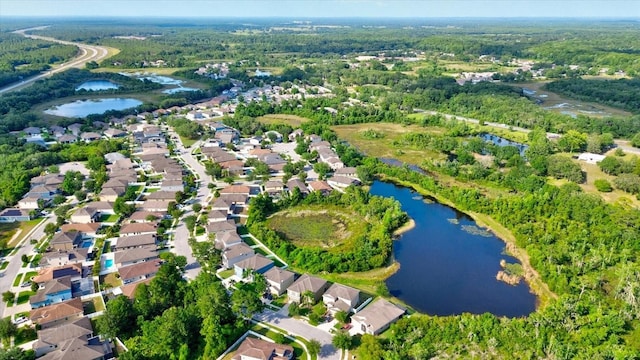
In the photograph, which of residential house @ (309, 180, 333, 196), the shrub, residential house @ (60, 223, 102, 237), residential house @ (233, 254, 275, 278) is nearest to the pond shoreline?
residential house @ (309, 180, 333, 196)

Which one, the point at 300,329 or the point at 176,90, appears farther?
the point at 176,90

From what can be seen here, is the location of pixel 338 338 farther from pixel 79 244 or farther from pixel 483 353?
pixel 79 244

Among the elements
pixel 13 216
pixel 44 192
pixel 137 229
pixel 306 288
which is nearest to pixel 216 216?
pixel 137 229

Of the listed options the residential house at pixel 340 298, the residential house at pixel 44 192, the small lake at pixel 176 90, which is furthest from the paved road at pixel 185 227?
the small lake at pixel 176 90

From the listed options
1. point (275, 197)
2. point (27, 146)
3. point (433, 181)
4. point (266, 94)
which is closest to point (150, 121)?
point (27, 146)

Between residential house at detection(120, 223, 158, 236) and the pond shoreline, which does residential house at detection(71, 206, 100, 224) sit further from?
the pond shoreline

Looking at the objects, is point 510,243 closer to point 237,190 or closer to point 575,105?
point 237,190

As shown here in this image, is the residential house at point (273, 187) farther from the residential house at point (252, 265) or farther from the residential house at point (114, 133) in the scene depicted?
the residential house at point (114, 133)
